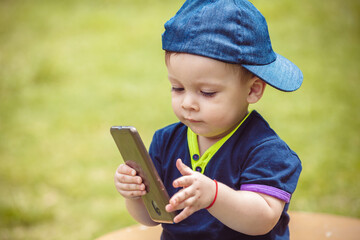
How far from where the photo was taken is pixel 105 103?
15.3 ft

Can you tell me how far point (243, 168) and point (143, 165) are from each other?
0.30m

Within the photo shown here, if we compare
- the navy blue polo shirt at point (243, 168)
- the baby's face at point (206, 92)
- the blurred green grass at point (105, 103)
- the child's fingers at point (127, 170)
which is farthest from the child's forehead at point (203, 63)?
the blurred green grass at point (105, 103)

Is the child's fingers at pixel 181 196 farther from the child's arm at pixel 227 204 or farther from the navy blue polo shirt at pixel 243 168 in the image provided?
the navy blue polo shirt at pixel 243 168

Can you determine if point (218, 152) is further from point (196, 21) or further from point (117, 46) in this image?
point (117, 46)

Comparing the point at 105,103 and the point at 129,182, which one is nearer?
the point at 129,182

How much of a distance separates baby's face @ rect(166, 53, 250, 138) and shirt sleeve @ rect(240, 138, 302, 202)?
13 cm

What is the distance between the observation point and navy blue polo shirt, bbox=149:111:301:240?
1245 millimetres

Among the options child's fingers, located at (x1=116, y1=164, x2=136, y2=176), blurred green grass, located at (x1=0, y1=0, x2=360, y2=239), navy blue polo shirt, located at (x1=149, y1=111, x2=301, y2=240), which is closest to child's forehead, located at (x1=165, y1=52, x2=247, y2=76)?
navy blue polo shirt, located at (x1=149, y1=111, x2=301, y2=240)

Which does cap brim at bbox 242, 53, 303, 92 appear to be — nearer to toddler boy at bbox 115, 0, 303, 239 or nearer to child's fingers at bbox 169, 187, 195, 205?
toddler boy at bbox 115, 0, 303, 239

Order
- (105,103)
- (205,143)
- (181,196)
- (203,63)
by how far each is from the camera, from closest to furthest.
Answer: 1. (181,196)
2. (203,63)
3. (205,143)
4. (105,103)

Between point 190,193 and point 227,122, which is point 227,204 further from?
Result: point 227,122

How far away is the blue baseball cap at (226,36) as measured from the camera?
119cm

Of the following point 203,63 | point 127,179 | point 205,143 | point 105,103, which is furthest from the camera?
point 105,103

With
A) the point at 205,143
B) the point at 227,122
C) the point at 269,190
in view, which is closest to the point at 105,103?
the point at 205,143
